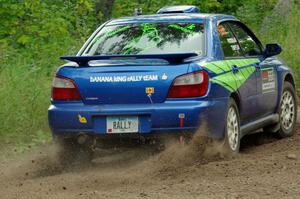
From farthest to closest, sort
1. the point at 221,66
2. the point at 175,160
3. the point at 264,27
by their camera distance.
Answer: the point at 264,27
the point at 221,66
the point at 175,160

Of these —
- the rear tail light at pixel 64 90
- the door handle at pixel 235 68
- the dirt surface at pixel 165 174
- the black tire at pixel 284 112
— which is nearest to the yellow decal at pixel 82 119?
the rear tail light at pixel 64 90

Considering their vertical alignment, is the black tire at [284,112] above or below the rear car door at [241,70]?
below

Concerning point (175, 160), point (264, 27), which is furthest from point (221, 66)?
point (264, 27)

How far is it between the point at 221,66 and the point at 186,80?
68 centimetres

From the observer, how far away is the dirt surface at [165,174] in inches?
259

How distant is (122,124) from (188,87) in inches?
28.5

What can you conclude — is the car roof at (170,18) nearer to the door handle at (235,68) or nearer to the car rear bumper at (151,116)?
the door handle at (235,68)

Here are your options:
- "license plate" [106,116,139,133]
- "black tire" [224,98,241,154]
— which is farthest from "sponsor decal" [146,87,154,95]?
"black tire" [224,98,241,154]

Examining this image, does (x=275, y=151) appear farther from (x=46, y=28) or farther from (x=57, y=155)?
(x=46, y=28)

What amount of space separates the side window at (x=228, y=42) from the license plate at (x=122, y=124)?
4.82 ft

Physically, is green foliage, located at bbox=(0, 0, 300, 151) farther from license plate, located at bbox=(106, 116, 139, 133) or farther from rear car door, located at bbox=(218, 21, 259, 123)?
rear car door, located at bbox=(218, 21, 259, 123)

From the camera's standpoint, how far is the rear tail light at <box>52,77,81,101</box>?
800cm

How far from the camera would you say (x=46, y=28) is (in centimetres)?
1580

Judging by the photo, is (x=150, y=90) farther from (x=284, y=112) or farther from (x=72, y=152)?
(x=284, y=112)
